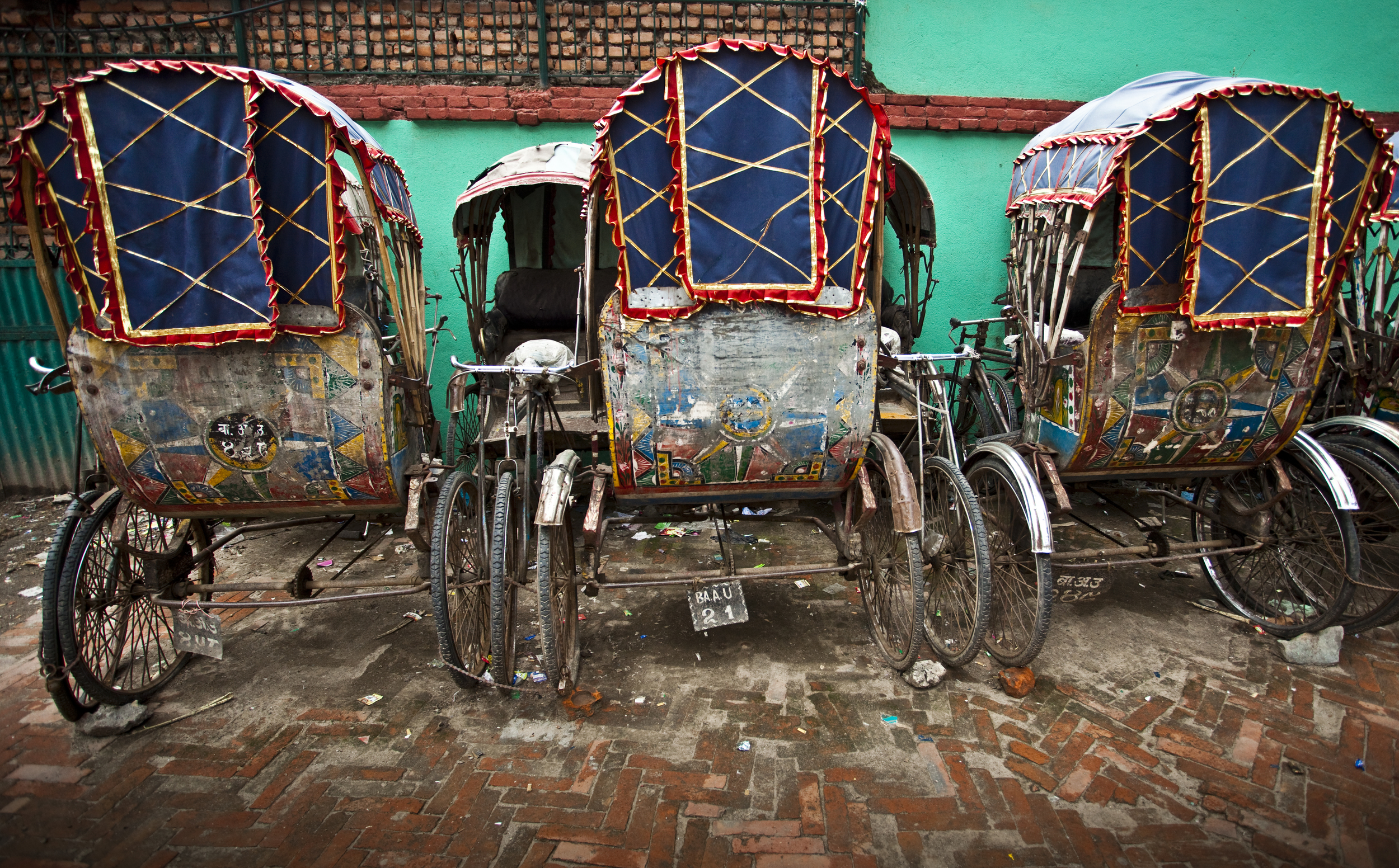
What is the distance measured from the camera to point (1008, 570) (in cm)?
340

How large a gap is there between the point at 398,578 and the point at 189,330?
1.31 meters

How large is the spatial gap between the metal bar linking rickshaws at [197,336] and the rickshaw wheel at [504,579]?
1.19 ft

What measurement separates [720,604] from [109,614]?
2.78 m

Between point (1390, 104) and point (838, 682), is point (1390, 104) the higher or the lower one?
the higher one

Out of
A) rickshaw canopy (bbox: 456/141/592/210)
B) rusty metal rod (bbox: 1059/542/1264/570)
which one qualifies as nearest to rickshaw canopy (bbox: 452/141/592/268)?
rickshaw canopy (bbox: 456/141/592/210)

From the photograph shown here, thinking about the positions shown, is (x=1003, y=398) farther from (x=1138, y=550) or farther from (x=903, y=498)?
(x=903, y=498)

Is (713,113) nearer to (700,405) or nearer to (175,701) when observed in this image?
(700,405)

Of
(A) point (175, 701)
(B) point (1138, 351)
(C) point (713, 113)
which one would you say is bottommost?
(A) point (175, 701)

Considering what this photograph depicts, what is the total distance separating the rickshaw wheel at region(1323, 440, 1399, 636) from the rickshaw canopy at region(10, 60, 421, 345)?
4819 millimetres

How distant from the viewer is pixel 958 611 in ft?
10.9

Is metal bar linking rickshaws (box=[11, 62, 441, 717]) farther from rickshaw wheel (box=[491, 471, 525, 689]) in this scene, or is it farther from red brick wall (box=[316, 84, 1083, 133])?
red brick wall (box=[316, 84, 1083, 133])

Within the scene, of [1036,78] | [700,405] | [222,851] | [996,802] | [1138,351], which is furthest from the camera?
[1036,78]

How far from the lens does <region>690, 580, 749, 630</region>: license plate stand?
3.07 m

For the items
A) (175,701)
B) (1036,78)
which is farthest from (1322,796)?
(1036,78)
